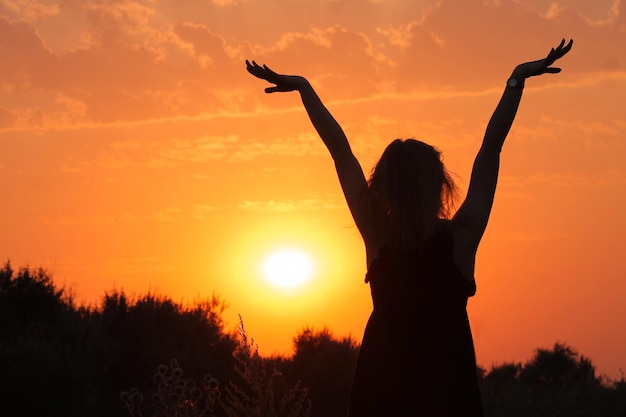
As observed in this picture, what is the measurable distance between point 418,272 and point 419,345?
0.28 meters

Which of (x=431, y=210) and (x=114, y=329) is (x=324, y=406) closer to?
(x=114, y=329)

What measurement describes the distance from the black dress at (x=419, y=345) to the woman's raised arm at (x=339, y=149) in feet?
0.99

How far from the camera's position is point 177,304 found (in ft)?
115

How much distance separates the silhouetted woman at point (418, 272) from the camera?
4070 mm

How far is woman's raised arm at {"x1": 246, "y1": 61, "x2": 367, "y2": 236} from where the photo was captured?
14.3 feet

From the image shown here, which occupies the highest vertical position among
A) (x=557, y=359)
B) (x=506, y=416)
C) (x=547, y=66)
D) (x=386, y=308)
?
(x=557, y=359)

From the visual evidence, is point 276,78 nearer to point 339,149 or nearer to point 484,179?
point 339,149

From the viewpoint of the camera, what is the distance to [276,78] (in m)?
4.87

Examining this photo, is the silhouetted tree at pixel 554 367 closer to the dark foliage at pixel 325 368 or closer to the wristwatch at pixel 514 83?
the dark foliage at pixel 325 368

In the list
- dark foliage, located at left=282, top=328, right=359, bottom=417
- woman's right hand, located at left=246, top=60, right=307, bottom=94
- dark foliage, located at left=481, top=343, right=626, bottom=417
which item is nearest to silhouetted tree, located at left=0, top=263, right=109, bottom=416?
dark foliage, located at left=282, top=328, right=359, bottom=417

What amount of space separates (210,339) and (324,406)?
4.26 metres

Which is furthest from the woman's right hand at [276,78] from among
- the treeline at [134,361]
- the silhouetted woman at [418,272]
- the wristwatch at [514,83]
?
the treeline at [134,361]

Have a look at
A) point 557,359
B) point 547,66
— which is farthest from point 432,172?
point 557,359

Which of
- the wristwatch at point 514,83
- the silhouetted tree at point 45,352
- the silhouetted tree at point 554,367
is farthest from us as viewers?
the silhouetted tree at point 554,367
